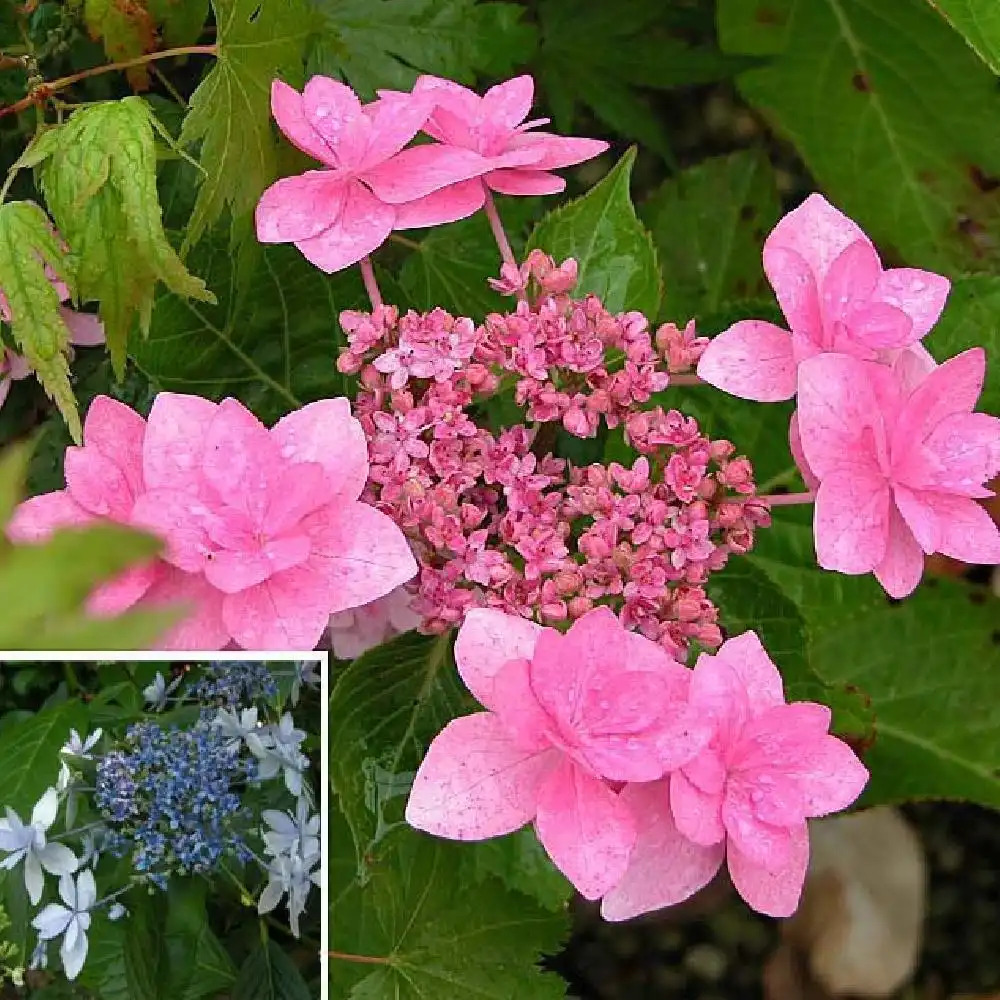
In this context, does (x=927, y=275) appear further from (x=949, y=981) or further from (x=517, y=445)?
(x=949, y=981)

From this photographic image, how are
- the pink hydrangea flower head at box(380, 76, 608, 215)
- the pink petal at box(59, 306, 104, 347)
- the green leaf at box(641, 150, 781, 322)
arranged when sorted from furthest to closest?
1. the green leaf at box(641, 150, 781, 322)
2. the pink petal at box(59, 306, 104, 347)
3. the pink hydrangea flower head at box(380, 76, 608, 215)

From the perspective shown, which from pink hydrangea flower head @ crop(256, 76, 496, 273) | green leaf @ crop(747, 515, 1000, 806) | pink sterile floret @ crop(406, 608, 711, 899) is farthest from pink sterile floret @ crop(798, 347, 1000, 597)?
green leaf @ crop(747, 515, 1000, 806)

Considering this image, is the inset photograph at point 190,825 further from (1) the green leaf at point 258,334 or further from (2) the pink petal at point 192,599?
(1) the green leaf at point 258,334

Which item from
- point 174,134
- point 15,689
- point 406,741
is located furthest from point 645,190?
point 15,689

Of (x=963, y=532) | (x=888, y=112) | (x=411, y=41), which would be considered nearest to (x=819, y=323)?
(x=963, y=532)

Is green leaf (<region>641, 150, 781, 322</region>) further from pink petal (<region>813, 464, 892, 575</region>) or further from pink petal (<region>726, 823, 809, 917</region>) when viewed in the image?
pink petal (<region>726, 823, 809, 917</region>)

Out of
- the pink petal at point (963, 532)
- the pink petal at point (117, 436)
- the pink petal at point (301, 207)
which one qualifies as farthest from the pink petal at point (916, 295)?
the pink petal at point (117, 436)
